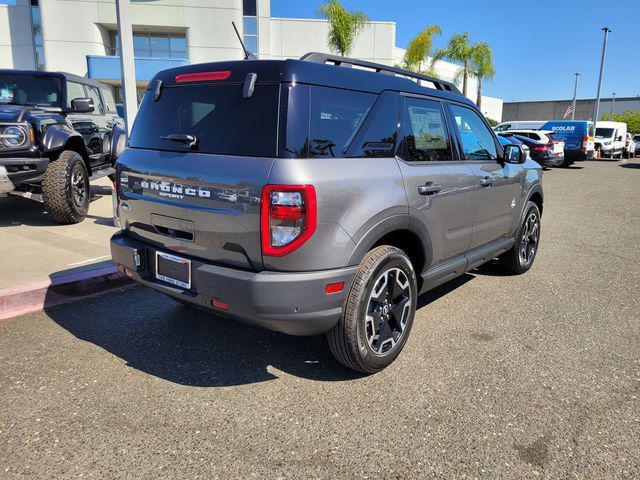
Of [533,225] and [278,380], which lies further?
[533,225]

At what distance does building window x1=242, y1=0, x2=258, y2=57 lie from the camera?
31.5 meters

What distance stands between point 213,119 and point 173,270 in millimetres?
949

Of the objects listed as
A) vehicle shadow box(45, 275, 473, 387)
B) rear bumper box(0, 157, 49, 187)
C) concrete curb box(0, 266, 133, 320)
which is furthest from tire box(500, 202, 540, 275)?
rear bumper box(0, 157, 49, 187)

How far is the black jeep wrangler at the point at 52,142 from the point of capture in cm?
618

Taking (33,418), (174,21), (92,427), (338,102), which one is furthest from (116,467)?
(174,21)

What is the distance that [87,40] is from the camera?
2877cm

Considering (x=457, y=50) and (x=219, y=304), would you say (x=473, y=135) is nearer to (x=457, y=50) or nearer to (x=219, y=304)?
(x=219, y=304)

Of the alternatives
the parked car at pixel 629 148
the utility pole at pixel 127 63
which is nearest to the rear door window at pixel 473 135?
the utility pole at pixel 127 63

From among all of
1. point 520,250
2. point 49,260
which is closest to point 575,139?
point 520,250

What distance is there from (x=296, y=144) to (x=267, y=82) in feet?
1.35

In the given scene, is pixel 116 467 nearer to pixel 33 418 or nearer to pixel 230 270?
pixel 33 418

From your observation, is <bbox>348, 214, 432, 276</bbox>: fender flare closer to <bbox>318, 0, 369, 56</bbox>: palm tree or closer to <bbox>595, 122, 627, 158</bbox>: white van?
<bbox>318, 0, 369, 56</bbox>: palm tree

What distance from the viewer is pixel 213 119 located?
2988 mm

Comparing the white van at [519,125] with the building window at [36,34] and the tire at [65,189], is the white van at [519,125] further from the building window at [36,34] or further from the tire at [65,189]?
the building window at [36,34]
